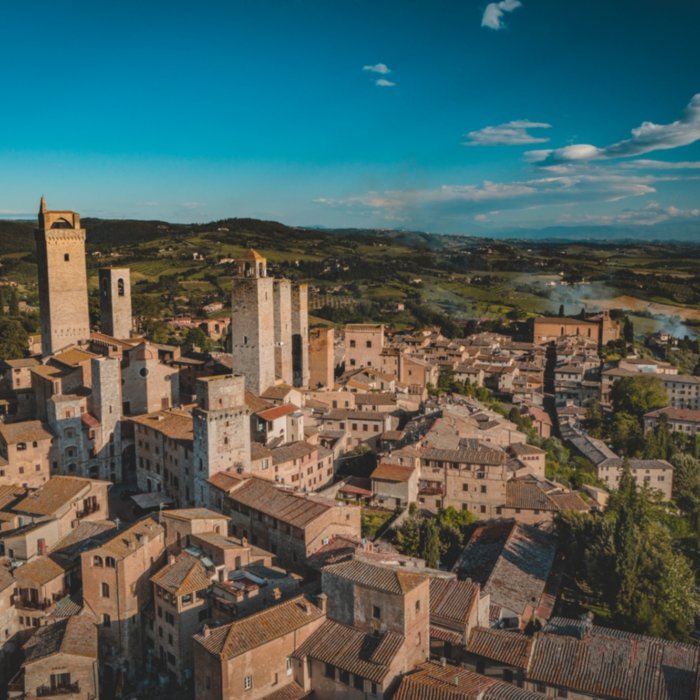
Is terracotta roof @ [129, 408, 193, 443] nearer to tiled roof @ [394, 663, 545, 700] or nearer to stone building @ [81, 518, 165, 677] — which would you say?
stone building @ [81, 518, 165, 677]

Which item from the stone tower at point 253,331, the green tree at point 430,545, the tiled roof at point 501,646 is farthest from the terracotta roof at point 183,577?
the stone tower at point 253,331

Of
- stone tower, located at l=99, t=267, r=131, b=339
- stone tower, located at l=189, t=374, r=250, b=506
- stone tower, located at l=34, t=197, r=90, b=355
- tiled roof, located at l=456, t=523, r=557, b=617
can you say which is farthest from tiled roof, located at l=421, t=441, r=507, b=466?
stone tower, located at l=99, t=267, r=131, b=339

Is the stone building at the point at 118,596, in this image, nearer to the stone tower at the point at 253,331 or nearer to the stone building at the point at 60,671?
the stone building at the point at 60,671

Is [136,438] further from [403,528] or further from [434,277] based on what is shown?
[434,277]

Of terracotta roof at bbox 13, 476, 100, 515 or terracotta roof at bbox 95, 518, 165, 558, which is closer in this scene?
terracotta roof at bbox 95, 518, 165, 558

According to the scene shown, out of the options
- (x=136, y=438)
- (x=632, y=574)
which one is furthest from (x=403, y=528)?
(x=136, y=438)
